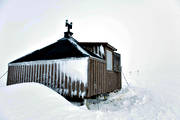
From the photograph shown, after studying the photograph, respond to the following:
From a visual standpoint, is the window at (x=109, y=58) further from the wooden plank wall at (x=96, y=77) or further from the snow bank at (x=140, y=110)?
the snow bank at (x=140, y=110)

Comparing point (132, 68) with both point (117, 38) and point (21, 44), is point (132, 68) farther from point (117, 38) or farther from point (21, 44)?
point (21, 44)

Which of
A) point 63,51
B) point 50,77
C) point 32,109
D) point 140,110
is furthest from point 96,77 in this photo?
point 32,109

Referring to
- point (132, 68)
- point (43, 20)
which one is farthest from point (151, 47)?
point (43, 20)

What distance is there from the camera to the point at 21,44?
21.2 metres

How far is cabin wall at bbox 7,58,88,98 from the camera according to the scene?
6125mm

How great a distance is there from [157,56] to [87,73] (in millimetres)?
35830

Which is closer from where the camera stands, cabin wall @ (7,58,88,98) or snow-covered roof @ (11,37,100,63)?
cabin wall @ (7,58,88,98)

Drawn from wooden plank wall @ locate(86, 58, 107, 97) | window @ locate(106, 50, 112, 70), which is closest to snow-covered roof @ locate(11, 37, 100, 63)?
wooden plank wall @ locate(86, 58, 107, 97)

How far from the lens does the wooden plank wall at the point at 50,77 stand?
613 cm

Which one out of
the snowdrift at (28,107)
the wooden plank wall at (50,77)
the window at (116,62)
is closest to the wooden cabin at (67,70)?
the wooden plank wall at (50,77)

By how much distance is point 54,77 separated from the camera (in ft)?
22.2

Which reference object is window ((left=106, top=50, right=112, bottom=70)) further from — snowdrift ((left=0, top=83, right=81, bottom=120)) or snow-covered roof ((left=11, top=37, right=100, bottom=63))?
snowdrift ((left=0, top=83, right=81, bottom=120))

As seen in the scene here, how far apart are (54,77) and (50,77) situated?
0.32 metres

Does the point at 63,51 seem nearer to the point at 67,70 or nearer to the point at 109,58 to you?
the point at 67,70
